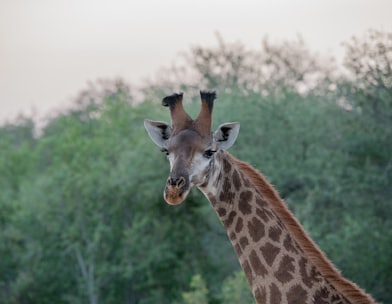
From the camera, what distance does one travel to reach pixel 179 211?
93.7 feet

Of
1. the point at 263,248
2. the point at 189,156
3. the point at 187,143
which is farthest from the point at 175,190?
the point at 263,248

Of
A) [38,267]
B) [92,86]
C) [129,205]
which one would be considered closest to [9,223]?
[38,267]

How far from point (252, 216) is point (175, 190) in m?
0.71

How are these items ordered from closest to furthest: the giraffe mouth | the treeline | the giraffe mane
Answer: the giraffe mane, the giraffe mouth, the treeline

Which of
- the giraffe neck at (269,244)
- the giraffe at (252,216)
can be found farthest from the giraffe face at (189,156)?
the giraffe neck at (269,244)

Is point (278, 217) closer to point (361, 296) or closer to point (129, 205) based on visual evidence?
point (361, 296)

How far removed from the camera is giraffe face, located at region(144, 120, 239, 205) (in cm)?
860

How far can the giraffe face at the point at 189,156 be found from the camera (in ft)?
28.2

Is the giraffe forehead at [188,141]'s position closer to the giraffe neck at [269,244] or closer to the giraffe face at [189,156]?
the giraffe face at [189,156]

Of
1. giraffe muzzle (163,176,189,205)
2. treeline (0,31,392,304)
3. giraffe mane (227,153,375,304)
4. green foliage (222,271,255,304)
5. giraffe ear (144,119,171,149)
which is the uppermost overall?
treeline (0,31,392,304)

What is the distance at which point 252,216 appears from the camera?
8.88m

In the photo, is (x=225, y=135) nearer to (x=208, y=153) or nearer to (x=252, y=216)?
(x=208, y=153)

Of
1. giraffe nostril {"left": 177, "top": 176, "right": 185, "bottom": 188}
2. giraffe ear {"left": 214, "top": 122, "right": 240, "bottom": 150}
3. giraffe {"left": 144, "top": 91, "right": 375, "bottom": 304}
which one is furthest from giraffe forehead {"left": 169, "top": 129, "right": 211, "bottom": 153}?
giraffe nostril {"left": 177, "top": 176, "right": 185, "bottom": 188}

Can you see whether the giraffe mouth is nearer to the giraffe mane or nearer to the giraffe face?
the giraffe face
